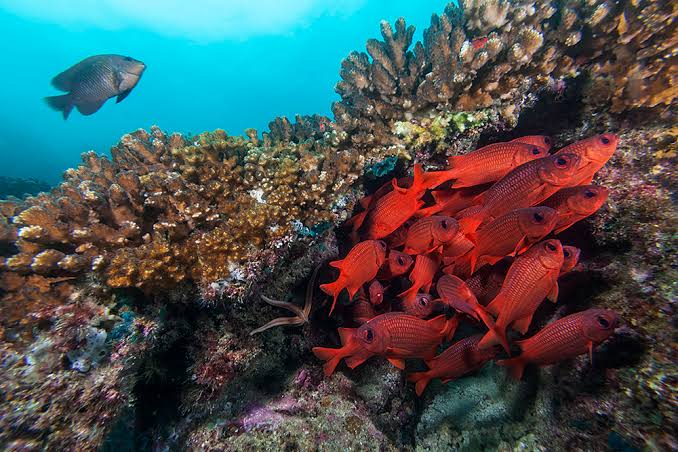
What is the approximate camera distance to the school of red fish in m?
2.24

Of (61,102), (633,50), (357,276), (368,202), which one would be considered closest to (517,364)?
(357,276)

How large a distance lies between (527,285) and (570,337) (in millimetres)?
440

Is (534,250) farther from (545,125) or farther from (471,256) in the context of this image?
(545,125)

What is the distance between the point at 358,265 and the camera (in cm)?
256

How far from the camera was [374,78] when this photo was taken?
168 inches

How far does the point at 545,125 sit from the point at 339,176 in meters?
2.80

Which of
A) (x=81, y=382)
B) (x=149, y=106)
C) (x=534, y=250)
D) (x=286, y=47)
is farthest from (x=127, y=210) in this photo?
(x=149, y=106)

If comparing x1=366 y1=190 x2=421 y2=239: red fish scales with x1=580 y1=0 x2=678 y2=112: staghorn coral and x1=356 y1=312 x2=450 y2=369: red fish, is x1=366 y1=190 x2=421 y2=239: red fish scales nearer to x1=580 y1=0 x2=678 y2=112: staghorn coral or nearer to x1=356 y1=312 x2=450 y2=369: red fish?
x1=356 y1=312 x2=450 y2=369: red fish

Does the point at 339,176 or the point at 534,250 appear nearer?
the point at 534,250

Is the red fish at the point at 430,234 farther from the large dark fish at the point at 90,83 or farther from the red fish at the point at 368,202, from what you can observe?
the large dark fish at the point at 90,83

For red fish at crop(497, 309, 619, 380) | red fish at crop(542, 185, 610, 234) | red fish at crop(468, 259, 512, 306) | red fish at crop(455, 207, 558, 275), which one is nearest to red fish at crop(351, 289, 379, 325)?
red fish at crop(468, 259, 512, 306)

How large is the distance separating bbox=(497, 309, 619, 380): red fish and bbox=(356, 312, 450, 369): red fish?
0.65 meters

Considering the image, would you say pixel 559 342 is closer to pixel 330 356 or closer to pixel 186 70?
pixel 330 356

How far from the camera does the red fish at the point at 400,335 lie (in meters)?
2.41
